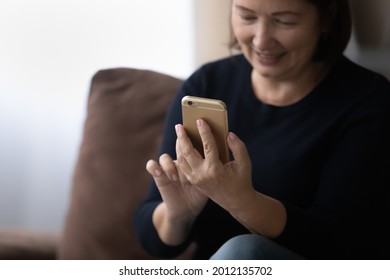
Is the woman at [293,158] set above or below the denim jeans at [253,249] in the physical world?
above

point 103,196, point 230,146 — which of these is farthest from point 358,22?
point 103,196

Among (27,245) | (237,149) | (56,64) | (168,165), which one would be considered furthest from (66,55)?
(237,149)

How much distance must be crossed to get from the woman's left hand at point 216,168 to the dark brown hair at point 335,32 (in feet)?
0.90

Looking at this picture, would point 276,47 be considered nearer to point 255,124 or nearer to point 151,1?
point 255,124

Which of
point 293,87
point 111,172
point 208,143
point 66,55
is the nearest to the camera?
point 208,143

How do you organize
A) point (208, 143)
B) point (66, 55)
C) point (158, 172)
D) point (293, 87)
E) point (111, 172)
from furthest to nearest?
point (66, 55), point (111, 172), point (293, 87), point (158, 172), point (208, 143)

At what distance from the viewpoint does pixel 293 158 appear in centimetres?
92

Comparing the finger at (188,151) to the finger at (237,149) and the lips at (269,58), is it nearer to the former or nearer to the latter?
the finger at (237,149)

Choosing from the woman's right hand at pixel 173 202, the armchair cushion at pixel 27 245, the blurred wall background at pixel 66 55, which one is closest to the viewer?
the woman's right hand at pixel 173 202

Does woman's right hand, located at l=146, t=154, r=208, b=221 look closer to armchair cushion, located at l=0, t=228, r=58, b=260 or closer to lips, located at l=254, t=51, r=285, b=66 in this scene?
lips, located at l=254, t=51, r=285, b=66

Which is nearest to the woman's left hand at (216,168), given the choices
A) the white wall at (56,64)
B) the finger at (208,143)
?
the finger at (208,143)

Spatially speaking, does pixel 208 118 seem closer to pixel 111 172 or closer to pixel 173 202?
pixel 173 202

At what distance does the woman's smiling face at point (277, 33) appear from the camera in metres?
0.87

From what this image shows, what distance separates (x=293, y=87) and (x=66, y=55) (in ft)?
1.69
